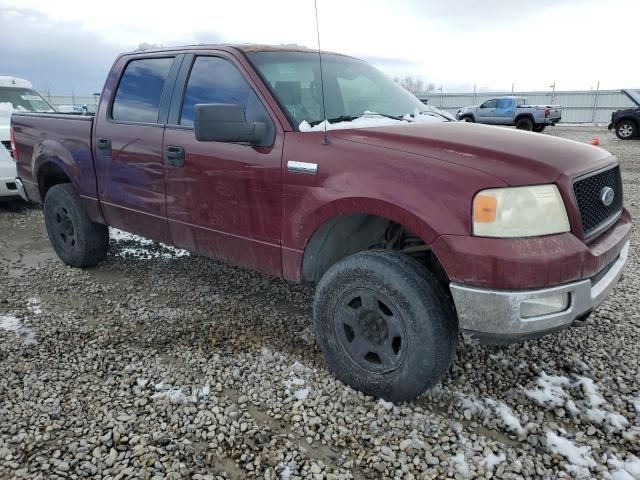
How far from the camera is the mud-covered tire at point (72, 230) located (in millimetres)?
4484

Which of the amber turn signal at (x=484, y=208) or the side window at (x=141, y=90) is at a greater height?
the side window at (x=141, y=90)

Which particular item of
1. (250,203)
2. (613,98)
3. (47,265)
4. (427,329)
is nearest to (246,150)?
(250,203)

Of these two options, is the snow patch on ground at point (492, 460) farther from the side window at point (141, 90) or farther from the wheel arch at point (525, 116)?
the wheel arch at point (525, 116)

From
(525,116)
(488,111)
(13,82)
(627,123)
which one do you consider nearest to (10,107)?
(13,82)

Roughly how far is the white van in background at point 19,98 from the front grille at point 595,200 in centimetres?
793

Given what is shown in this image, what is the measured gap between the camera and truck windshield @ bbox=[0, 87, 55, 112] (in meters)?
7.88

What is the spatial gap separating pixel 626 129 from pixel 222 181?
18314 mm

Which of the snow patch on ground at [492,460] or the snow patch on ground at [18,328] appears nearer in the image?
the snow patch on ground at [492,460]

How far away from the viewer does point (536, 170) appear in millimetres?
2254

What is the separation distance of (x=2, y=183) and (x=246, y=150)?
17.5 ft

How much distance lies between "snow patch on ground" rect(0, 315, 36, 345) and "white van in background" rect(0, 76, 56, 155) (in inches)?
198

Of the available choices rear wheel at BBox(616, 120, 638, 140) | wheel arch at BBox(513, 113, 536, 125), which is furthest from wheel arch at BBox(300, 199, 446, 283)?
wheel arch at BBox(513, 113, 536, 125)

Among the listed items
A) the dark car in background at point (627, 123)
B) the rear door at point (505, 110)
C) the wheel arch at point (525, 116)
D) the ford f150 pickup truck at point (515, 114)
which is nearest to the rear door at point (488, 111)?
the ford f150 pickup truck at point (515, 114)

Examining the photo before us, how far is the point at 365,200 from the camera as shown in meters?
2.49
